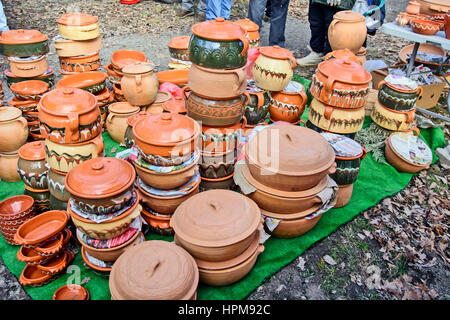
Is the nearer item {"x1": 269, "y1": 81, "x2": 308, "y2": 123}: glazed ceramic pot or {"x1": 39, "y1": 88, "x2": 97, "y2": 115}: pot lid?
{"x1": 39, "y1": 88, "x2": 97, "y2": 115}: pot lid

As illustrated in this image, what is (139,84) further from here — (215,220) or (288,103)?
(215,220)

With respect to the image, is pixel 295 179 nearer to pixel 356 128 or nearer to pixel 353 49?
pixel 356 128

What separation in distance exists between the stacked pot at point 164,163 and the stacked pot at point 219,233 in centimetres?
28

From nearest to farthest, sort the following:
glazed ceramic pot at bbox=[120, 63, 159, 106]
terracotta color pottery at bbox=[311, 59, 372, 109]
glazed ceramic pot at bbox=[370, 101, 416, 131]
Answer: terracotta color pottery at bbox=[311, 59, 372, 109]
glazed ceramic pot at bbox=[120, 63, 159, 106]
glazed ceramic pot at bbox=[370, 101, 416, 131]

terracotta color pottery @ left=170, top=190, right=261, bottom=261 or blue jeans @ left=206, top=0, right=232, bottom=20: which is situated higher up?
blue jeans @ left=206, top=0, right=232, bottom=20

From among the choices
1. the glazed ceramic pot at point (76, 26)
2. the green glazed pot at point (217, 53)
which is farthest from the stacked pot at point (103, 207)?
the glazed ceramic pot at point (76, 26)

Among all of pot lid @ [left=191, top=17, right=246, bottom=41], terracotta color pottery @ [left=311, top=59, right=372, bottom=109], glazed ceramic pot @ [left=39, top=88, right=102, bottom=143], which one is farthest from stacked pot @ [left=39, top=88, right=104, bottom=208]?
terracotta color pottery @ [left=311, top=59, right=372, bottom=109]

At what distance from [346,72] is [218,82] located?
1.43m

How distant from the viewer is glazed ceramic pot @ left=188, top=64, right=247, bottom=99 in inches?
106

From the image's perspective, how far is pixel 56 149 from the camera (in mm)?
2578

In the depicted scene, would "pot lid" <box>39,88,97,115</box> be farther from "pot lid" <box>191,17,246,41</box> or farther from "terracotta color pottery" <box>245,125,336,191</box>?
"terracotta color pottery" <box>245,125,336,191</box>

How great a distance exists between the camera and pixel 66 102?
8.18 ft

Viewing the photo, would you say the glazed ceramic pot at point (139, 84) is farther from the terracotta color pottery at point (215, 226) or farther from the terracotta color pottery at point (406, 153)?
the terracotta color pottery at point (406, 153)
